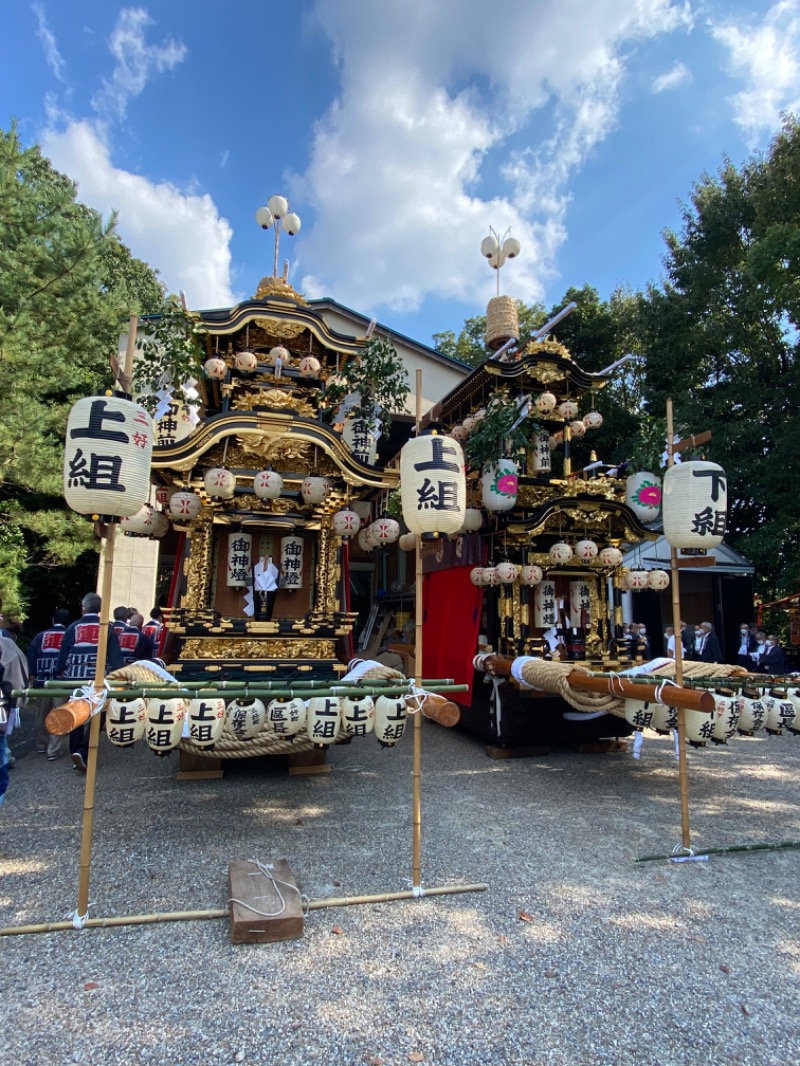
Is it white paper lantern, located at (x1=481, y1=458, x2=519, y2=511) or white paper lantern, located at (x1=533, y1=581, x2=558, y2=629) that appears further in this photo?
white paper lantern, located at (x1=533, y1=581, x2=558, y2=629)

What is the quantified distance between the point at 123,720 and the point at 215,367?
5.56m

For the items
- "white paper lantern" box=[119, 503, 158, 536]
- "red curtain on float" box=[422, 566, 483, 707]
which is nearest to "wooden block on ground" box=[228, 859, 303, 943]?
"red curtain on float" box=[422, 566, 483, 707]

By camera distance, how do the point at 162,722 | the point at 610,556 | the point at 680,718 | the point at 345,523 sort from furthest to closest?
the point at 610,556 → the point at 345,523 → the point at 680,718 → the point at 162,722

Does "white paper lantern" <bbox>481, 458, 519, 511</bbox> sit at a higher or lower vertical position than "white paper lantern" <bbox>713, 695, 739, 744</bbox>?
higher

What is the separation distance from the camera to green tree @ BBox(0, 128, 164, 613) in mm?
9359

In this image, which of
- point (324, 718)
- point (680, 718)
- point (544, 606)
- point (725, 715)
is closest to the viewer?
point (324, 718)

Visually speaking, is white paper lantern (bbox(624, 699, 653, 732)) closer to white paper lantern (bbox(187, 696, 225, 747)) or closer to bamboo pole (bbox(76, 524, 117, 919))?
white paper lantern (bbox(187, 696, 225, 747))

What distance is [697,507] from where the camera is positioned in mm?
5043

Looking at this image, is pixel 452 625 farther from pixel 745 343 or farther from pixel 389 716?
pixel 745 343

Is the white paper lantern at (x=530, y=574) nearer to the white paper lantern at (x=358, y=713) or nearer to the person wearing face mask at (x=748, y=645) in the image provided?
the white paper lantern at (x=358, y=713)

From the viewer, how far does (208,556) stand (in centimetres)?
718

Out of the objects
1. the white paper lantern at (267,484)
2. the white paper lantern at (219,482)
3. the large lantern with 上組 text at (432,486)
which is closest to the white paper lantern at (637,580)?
the large lantern with 上組 text at (432,486)

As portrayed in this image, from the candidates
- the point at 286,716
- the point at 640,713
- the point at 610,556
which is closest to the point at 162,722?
the point at 286,716

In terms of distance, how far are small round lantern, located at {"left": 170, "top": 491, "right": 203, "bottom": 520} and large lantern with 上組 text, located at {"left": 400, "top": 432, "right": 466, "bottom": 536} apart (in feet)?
11.1
